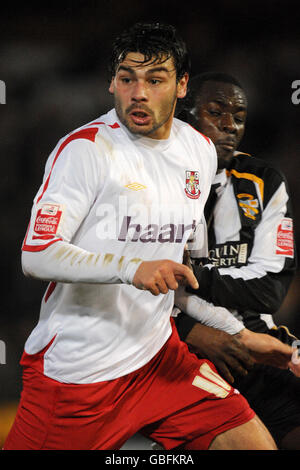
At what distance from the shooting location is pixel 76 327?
54.8 inches

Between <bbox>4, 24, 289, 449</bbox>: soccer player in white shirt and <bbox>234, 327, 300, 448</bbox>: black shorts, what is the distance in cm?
31

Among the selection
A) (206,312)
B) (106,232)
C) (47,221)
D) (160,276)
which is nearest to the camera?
(160,276)

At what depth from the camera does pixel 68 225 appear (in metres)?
1.29

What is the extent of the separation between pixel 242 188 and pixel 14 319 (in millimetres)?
→ 1107

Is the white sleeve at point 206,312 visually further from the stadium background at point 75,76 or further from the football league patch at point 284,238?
the stadium background at point 75,76

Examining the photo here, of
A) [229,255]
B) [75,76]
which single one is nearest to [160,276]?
[229,255]

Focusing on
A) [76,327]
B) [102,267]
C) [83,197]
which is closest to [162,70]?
[83,197]

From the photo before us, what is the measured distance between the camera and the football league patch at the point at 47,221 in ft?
4.14

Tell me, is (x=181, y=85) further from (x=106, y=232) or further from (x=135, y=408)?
(x=135, y=408)

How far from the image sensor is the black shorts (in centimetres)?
180

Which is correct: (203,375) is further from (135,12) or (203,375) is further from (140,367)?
(135,12)

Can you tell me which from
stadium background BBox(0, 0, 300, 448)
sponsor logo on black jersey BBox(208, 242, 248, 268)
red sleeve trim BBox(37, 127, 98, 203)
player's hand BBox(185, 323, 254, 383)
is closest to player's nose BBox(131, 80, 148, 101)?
red sleeve trim BBox(37, 127, 98, 203)

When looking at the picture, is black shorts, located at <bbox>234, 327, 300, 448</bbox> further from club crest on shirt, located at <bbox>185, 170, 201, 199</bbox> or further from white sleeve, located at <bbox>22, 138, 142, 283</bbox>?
white sleeve, located at <bbox>22, 138, 142, 283</bbox>

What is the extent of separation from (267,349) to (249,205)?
414 millimetres
